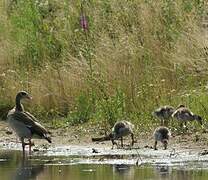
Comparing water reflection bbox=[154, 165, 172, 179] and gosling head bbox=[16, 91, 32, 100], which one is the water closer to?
water reflection bbox=[154, 165, 172, 179]

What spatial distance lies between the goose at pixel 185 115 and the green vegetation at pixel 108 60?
55cm

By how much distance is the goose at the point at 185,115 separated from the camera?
1627 centimetres

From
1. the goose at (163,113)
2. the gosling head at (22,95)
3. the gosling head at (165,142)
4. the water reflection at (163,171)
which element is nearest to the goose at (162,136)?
the gosling head at (165,142)

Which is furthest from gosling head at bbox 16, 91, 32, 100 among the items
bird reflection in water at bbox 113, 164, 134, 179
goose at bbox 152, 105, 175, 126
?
bird reflection in water at bbox 113, 164, 134, 179

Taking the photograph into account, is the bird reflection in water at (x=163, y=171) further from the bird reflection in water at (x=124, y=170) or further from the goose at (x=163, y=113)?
the goose at (x=163, y=113)

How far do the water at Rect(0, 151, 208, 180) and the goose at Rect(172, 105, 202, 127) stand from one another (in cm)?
234

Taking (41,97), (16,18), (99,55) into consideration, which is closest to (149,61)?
(99,55)

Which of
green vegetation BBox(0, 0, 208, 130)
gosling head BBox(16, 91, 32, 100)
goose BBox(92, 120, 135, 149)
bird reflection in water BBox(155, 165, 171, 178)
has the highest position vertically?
green vegetation BBox(0, 0, 208, 130)

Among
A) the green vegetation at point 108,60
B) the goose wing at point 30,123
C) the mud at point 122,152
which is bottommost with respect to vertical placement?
the mud at point 122,152

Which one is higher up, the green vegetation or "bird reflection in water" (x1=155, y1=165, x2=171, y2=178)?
the green vegetation

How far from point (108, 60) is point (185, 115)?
10.2 ft

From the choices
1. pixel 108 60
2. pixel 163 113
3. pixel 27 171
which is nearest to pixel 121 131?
pixel 163 113

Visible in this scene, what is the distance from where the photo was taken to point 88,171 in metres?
13.3

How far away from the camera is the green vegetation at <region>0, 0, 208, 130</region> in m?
18.0
